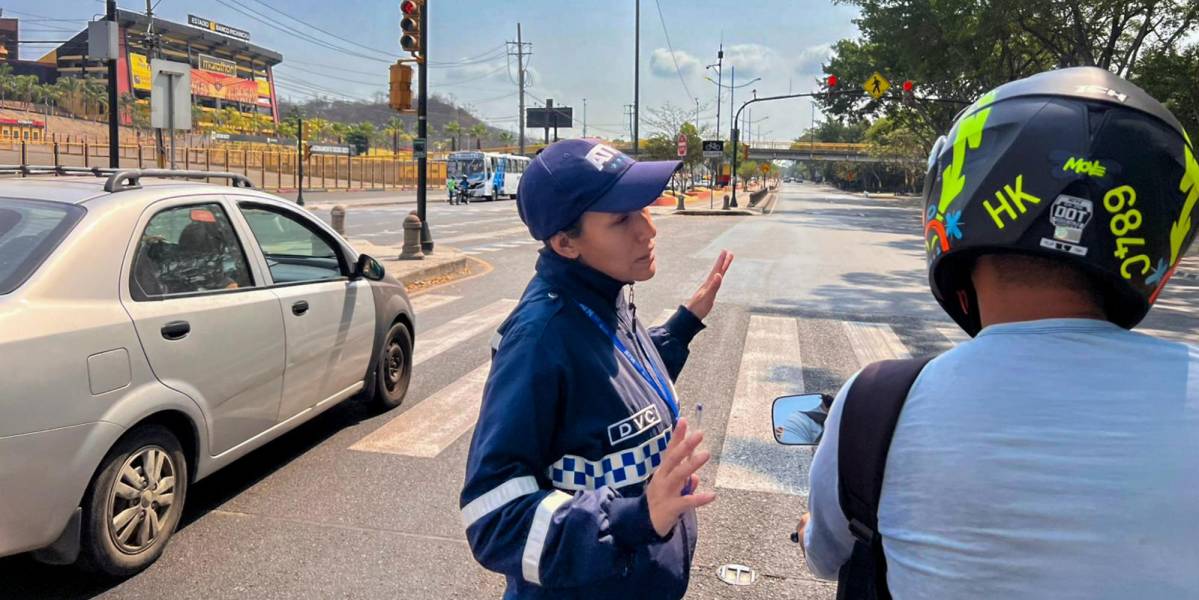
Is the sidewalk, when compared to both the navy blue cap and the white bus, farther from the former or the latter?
the white bus

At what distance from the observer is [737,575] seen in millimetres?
3574

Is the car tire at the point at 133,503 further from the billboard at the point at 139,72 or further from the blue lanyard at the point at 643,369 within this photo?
the billboard at the point at 139,72

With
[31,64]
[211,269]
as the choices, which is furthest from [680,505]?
[31,64]

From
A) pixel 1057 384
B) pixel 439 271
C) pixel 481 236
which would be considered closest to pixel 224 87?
pixel 481 236

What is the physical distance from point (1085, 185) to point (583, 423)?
988 mm

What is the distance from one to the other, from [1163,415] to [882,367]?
36 cm

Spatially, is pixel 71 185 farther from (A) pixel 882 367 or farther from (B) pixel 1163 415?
(B) pixel 1163 415

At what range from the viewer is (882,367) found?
1242mm

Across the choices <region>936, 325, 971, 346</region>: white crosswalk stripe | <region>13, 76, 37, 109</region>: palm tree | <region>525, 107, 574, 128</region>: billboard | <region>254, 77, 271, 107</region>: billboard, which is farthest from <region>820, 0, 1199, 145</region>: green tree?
<region>254, 77, 271, 107</region>: billboard

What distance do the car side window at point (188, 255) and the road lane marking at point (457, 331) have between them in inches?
122

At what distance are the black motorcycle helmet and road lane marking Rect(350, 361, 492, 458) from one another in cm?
402

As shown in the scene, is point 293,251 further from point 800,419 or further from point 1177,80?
point 1177,80

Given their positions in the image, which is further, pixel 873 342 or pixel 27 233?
pixel 873 342

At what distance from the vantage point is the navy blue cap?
1.75 m
